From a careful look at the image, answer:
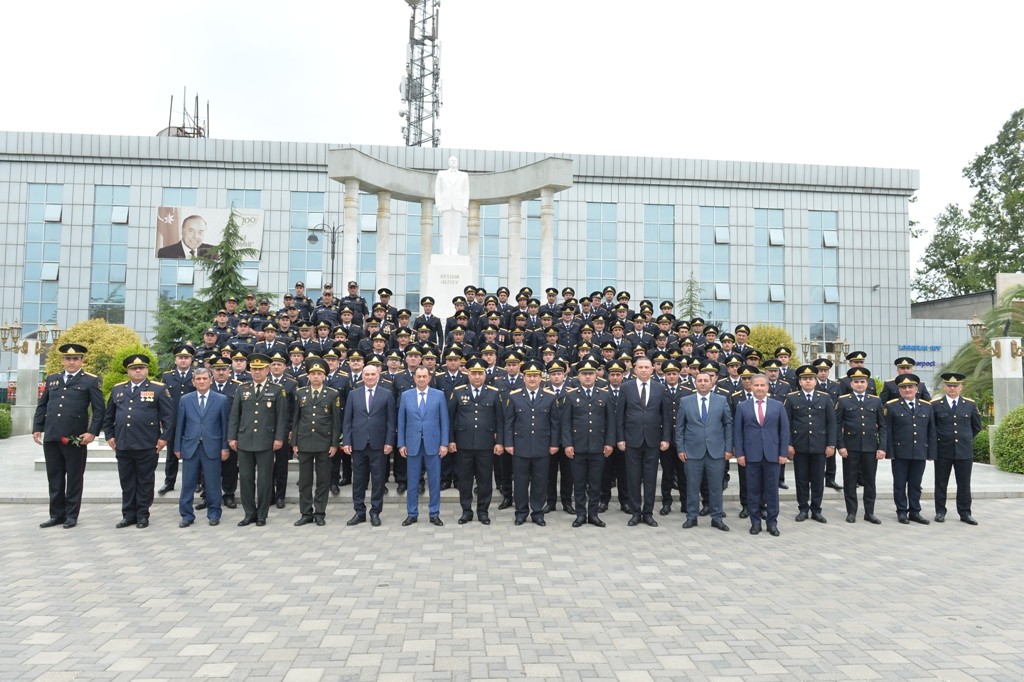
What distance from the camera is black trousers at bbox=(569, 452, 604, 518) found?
322 inches

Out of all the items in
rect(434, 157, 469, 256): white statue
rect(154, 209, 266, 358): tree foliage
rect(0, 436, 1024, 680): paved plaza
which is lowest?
rect(0, 436, 1024, 680): paved plaza

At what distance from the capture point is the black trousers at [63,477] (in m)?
7.79

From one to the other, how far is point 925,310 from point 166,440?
51029 millimetres

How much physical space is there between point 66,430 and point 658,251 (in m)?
37.3

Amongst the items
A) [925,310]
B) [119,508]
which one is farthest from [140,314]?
[925,310]

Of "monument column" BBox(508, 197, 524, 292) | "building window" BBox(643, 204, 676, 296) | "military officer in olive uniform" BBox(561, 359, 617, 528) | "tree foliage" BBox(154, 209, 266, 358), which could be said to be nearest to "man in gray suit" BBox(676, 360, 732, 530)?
"military officer in olive uniform" BBox(561, 359, 617, 528)

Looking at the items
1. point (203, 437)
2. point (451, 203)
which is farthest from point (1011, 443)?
point (203, 437)

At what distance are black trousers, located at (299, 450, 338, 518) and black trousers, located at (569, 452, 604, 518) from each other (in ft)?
10.0

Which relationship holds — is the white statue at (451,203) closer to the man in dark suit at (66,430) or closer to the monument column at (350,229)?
the monument column at (350,229)

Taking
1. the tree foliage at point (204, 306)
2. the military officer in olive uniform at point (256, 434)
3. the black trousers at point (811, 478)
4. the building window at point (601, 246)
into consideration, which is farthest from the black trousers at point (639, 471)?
the building window at point (601, 246)

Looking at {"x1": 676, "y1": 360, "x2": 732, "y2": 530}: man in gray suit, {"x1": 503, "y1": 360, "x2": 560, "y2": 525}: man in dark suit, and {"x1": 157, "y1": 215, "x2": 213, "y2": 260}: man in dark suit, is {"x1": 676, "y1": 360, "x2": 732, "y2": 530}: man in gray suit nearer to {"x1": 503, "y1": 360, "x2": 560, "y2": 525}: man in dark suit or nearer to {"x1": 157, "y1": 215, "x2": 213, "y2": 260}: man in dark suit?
{"x1": 503, "y1": 360, "x2": 560, "y2": 525}: man in dark suit

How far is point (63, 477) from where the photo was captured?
7945mm

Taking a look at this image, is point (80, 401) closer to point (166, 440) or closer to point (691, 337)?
point (166, 440)

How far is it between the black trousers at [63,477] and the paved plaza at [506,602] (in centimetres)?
26
